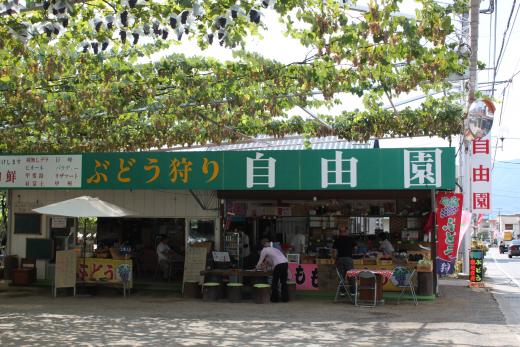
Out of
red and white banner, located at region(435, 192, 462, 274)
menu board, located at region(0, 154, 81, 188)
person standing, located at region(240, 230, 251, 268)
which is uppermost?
menu board, located at region(0, 154, 81, 188)

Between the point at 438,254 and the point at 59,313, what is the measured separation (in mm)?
8581

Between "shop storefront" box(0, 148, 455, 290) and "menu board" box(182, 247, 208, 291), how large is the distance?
53cm

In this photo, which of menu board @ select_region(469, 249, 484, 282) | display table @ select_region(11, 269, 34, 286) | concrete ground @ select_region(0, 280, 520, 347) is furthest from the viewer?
menu board @ select_region(469, 249, 484, 282)

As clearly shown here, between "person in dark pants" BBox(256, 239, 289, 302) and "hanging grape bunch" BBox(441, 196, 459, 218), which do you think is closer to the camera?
"person in dark pants" BBox(256, 239, 289, 302)

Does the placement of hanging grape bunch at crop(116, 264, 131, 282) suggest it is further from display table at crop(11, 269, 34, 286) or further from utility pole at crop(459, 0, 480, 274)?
utility pole at crop(459, 0, 480, 274)

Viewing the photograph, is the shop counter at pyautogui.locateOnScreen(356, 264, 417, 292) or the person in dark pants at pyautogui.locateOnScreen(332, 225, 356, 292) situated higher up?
the person in dark pants at pyautogui.locateOnScreen(332, 225, 356, 292)

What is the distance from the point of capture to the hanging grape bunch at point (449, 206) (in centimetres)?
1454

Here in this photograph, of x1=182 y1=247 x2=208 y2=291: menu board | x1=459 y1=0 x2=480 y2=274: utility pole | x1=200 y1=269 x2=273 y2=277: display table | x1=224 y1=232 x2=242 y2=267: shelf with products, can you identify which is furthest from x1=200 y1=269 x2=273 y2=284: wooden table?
x1=459 y1=0 x2=480 y2=274: utility pole

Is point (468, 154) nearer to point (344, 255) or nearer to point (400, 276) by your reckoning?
point (400, 276)

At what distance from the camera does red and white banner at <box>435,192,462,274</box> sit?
572 inches

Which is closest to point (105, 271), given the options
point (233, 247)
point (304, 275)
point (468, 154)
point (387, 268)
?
point (233, 247)

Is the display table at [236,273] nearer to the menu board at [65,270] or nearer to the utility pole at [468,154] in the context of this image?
the menu board at [65,270]

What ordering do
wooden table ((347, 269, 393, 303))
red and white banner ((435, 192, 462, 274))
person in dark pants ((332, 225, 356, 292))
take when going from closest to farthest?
1. wooden table ((347, 269, 393, 303))
2. person in dark pants ((332, 225, 356, 292))
3. red and white banner ((435, 192, 462, 274))

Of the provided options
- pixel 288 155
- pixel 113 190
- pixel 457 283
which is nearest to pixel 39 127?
pixel 113 190
